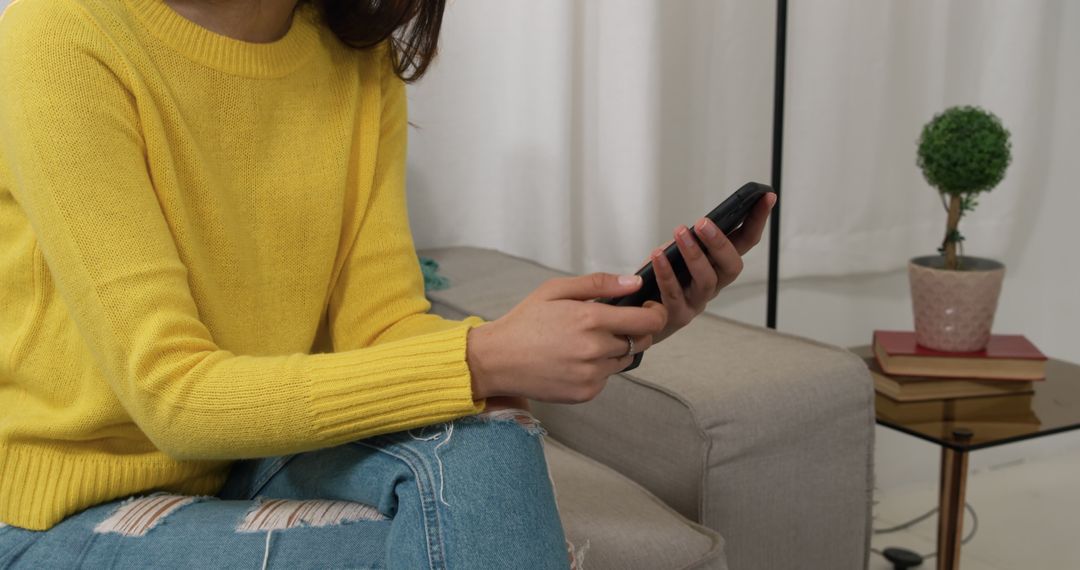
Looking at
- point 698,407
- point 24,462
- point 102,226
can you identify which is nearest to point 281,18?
point 102,226

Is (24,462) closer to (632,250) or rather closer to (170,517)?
(170,517)

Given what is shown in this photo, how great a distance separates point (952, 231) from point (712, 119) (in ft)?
1.66

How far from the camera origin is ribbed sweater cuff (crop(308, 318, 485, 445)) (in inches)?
Answer: 29.8

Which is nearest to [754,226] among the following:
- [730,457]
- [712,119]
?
[730,457]

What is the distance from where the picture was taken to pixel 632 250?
1806 mm

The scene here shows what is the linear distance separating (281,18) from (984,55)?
5.21 ft

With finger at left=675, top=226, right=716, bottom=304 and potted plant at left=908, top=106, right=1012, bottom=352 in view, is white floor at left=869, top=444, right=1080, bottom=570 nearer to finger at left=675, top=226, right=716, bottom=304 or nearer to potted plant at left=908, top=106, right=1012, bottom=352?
potted plant at left=908, top=106, right=1012, bottom=352

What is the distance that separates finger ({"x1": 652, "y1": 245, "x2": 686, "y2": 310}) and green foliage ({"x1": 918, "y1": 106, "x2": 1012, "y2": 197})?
79cm

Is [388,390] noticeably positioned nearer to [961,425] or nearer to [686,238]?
[686,238]

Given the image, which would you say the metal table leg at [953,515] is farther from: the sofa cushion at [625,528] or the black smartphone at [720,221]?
the black smartphone at [720,221]

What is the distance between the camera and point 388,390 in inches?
30.1

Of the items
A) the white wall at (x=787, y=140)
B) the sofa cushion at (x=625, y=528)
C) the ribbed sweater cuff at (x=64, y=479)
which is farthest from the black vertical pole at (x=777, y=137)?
the ribbed sweater cuff at (x=64, y=479)

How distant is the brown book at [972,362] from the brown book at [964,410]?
0.13 ft

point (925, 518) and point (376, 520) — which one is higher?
point (376, 520)
